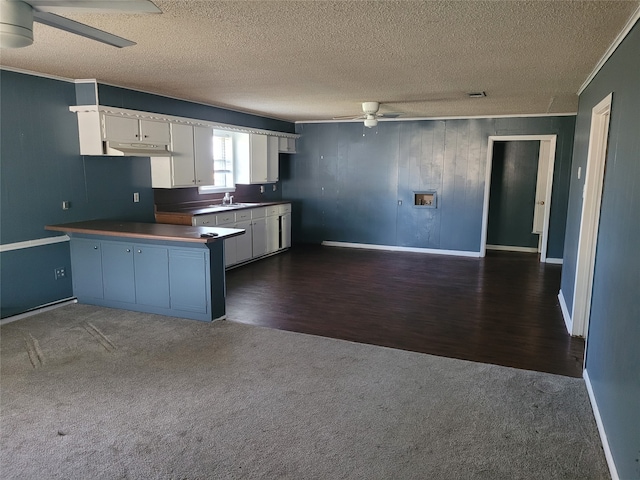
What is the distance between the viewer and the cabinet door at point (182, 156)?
5672 mm

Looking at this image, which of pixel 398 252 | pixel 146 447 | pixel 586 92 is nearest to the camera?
pixel 146 447

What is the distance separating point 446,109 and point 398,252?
262 centimetres

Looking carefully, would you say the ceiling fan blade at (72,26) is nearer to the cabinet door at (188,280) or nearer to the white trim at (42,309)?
the cabinet door at (188,280)

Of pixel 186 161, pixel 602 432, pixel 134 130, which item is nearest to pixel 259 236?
pixel 186 161

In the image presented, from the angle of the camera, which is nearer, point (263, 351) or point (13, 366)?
point (13, 366)

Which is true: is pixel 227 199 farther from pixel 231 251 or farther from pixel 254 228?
pixel 231 251

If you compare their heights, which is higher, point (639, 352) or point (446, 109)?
point (446, 109)

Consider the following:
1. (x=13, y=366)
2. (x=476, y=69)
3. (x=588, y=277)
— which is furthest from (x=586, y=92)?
(x=13, y=366)

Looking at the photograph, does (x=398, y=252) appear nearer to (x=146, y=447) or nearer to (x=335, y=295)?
(x=335, y=295)

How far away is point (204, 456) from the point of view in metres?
2.38

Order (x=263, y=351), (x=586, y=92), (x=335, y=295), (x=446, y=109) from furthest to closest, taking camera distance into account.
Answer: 1. (x=446, y=109)
2. (x=335, y=295)
3. (x=586, y=92)
4. (x=263, y=351)

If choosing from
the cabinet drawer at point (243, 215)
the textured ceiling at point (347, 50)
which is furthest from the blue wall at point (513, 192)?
the cabinet drawer at point (243, 215)

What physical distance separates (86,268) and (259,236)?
2932mm

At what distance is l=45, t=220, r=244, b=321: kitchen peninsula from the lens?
14.1 ft
